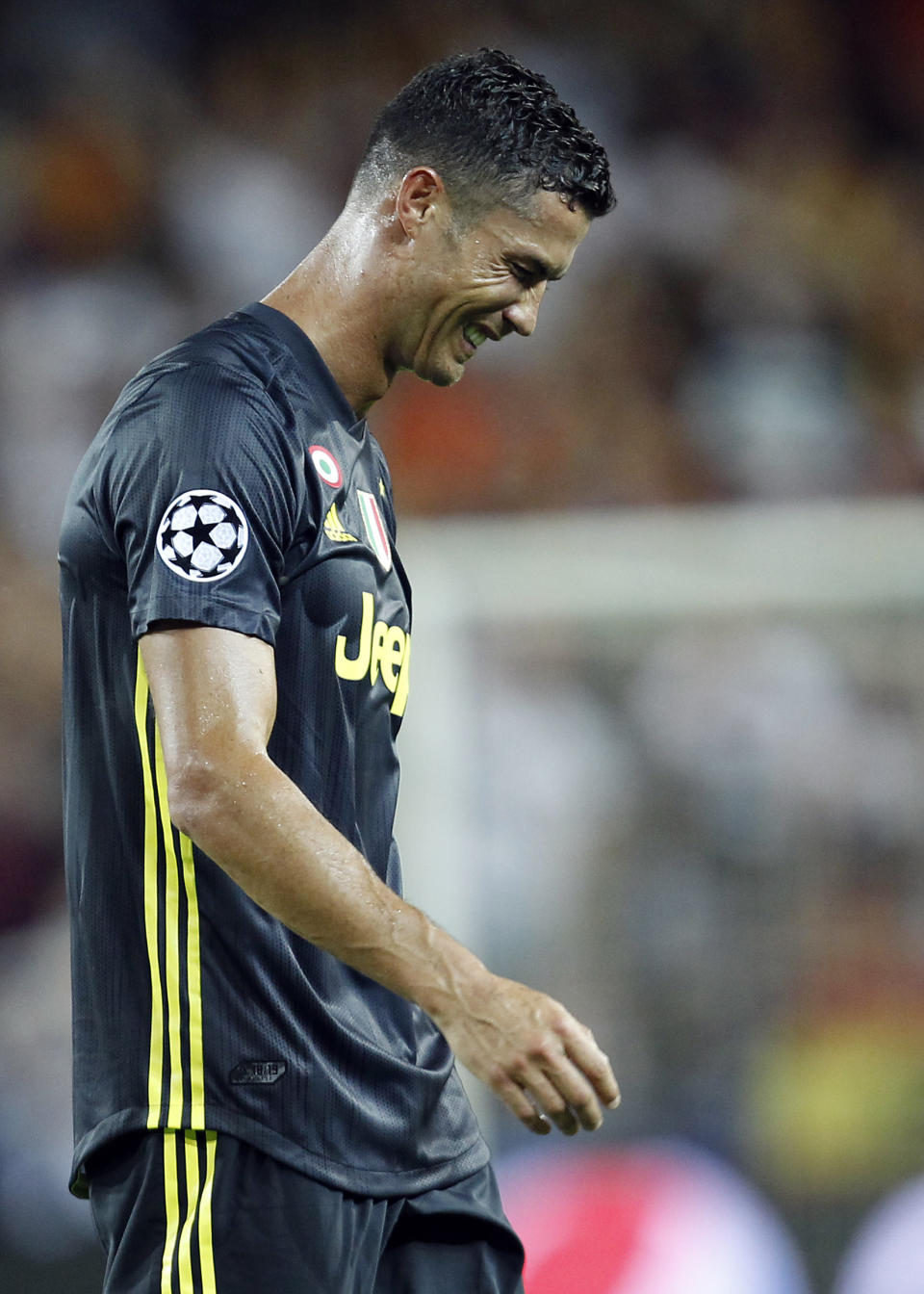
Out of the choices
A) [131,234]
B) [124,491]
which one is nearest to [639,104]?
[131,234]

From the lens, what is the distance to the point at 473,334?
2.04 metres

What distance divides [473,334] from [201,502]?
0.53 meters

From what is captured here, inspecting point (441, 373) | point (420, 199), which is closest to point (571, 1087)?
point (441, 373)

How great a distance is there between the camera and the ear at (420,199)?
1.99 metres

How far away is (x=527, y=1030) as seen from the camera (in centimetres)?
147

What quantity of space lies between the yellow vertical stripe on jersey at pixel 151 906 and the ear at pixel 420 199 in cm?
62

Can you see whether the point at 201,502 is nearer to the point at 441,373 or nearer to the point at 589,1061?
the point at 441,373

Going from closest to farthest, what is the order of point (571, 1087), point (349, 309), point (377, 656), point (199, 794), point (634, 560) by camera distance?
point (571, 1087) < point (199, 794) < point (377, 656) < point (349, 309) < point (634, 560)

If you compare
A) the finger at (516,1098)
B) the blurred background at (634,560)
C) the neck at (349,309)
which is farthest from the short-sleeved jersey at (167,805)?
the blurred background at (634,560)

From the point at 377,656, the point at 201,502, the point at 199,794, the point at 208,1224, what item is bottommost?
the point at 208,1224

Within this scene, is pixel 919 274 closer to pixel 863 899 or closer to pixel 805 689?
pixel 805 689

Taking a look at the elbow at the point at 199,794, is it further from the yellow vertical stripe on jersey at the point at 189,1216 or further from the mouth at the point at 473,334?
the mouth at the point at 473,334

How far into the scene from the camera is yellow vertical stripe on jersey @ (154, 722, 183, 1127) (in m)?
1.74

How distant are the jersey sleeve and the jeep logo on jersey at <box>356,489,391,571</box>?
0.18 meters
